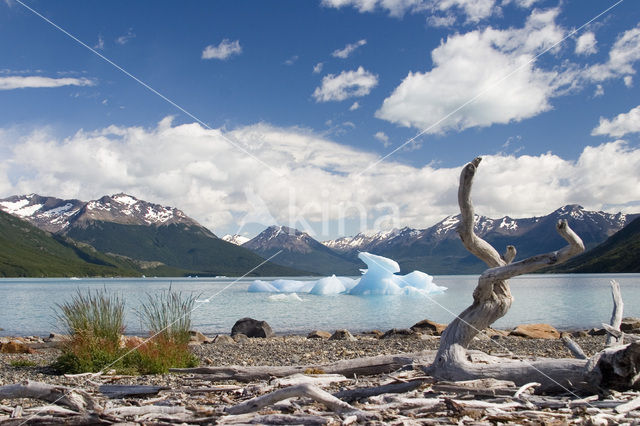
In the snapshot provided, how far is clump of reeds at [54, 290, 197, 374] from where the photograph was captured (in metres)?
11.2

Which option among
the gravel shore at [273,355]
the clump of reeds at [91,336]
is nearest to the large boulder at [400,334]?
the gravel shore at [273,355]

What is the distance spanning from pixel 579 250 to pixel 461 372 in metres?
2.40

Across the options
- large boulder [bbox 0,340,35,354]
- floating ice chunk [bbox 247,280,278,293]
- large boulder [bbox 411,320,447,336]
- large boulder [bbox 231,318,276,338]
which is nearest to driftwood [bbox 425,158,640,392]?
large boulder [bbox 0,340,35,354]

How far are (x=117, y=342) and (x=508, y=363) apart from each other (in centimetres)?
882

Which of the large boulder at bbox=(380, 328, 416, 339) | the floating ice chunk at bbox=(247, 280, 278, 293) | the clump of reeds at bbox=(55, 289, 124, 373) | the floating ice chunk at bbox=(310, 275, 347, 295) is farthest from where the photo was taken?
the floating ice chunk at bbox=(247, 280, 278, 293)

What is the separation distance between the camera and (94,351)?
37.9 ft

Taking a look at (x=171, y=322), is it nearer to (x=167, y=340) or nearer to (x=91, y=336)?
(x=167, y=340)

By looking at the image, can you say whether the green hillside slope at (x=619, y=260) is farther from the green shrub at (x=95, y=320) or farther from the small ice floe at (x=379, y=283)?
the green shrub at (x=95, y=320)

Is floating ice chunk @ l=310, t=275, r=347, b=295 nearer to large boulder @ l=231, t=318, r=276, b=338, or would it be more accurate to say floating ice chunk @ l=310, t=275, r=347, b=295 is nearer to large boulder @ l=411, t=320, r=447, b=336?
large boulder @ l=231, t=318, r=276, b=338

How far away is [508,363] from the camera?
747cm

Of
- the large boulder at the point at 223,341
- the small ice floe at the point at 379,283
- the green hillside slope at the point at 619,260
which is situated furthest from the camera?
the green hillside slope at the point at 619,260

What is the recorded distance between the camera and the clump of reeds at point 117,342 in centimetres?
1123

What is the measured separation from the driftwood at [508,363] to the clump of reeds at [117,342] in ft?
20.7

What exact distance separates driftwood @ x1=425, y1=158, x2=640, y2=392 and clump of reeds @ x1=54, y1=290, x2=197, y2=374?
20.7 feet
